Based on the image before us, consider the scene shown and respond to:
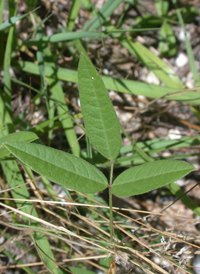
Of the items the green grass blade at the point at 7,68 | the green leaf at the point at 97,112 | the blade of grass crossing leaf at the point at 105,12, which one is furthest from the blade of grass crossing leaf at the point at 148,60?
the green leaf at the point at 97,112

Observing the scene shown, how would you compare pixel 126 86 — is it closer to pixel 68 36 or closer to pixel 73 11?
pixel 68 36

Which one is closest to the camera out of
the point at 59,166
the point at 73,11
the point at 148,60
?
the point at 59,166

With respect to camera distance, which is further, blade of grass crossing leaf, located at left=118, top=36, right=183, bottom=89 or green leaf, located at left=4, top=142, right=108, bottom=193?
blade of grass crossing leaf, located at left=118, top=36, right=183, bottom=89

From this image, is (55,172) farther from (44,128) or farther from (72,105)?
(72,105)

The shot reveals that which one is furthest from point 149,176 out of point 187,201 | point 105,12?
point 105,12

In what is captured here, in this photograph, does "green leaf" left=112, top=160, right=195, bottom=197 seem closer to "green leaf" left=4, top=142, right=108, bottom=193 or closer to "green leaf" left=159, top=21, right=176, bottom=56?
"green leaf" left=4, top=142, right=108, bottom=193

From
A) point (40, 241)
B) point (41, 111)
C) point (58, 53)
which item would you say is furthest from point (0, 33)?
point (40, 241)

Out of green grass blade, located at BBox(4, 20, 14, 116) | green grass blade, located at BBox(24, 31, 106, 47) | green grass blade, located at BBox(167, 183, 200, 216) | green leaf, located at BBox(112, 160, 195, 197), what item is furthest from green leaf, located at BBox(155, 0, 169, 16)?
green leaf, located at BBox(112, 160, 195, 197)

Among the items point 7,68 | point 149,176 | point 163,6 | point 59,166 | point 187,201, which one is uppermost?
point 7,68
